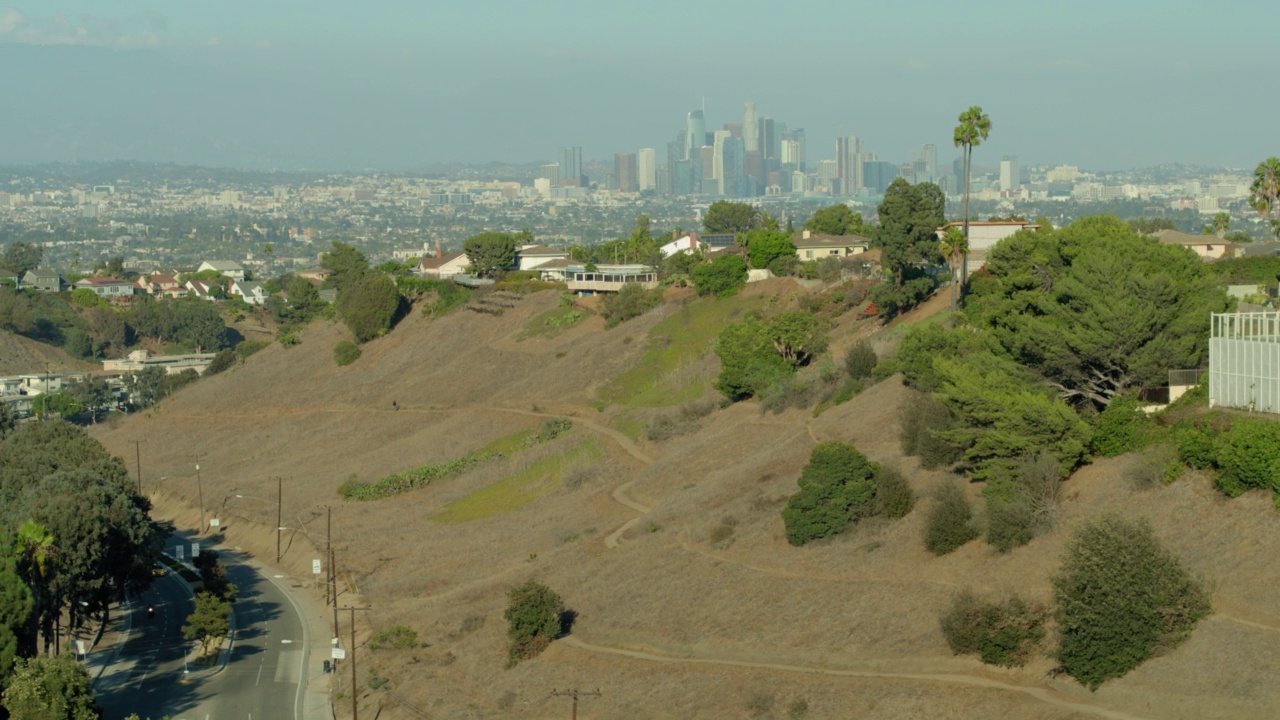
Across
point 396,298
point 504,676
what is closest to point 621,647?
point 504,676

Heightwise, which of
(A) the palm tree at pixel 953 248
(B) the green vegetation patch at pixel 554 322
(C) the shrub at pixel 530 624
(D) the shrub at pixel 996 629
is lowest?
(C) the shrub at pixel 530 624

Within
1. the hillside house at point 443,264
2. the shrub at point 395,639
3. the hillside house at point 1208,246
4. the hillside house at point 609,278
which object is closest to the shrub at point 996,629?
the shrub at point 395,639

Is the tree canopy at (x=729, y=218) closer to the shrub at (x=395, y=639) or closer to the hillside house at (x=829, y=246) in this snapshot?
the hillside house at (x=829, y=246)

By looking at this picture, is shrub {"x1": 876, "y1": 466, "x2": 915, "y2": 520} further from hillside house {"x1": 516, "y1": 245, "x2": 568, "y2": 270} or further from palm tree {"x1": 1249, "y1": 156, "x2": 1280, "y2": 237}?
hillside house {"x1": 516, "y1": 245, "x2": 568, "y2": 270}

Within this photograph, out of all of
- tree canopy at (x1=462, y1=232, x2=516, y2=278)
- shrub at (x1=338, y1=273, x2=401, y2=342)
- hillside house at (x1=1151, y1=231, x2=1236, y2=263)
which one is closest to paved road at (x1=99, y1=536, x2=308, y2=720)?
shrub at (x1=338, y1=273, x2=401, y2=342)

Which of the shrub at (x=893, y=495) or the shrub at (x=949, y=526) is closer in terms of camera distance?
the shrub at (x=949, y=526)
